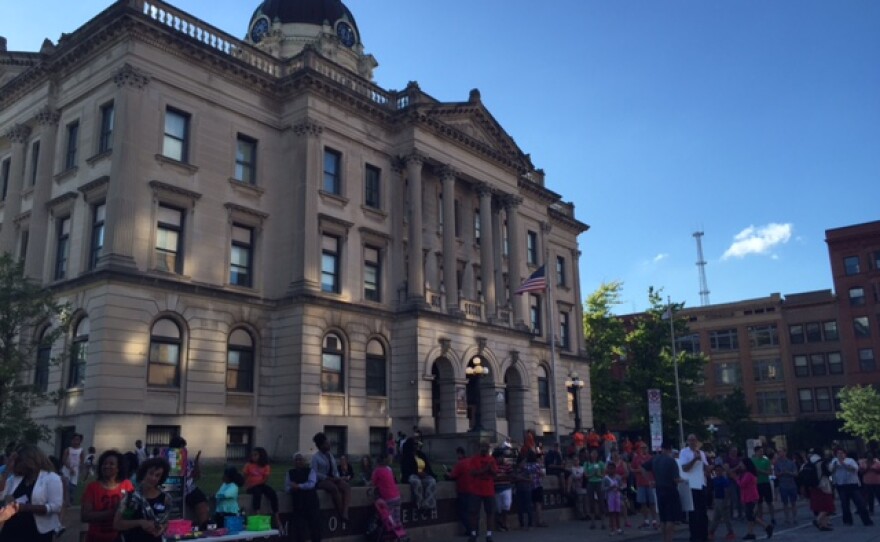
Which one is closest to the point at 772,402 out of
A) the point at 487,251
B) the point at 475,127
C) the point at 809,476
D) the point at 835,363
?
the point at 835,363

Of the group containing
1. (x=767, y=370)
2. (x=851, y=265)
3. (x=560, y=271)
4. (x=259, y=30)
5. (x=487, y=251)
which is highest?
(x=259, y=30)

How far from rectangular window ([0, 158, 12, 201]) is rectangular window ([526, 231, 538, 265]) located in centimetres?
3048

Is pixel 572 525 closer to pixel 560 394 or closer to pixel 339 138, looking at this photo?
pixel 339 138

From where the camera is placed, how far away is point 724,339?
275 ft

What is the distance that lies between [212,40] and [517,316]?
2216 centimetres

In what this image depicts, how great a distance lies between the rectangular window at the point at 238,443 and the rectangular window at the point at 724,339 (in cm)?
6483

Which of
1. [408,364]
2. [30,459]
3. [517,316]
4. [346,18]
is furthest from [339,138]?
[30,459]

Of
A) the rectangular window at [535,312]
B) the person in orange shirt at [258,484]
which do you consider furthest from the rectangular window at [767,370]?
the person in orange shirt at [258,484]

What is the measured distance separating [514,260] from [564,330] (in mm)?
12444

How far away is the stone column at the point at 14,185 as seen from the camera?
33844mm

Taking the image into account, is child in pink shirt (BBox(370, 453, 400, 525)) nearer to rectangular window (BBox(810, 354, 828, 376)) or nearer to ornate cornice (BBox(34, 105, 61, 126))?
ornate cornice (BBox(34, 105, 61, 126))

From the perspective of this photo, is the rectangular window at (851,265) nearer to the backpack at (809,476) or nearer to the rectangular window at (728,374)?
the rectangular window at (728,374)

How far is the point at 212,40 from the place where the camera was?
1310 inches

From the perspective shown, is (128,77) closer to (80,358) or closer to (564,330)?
(80,358)
